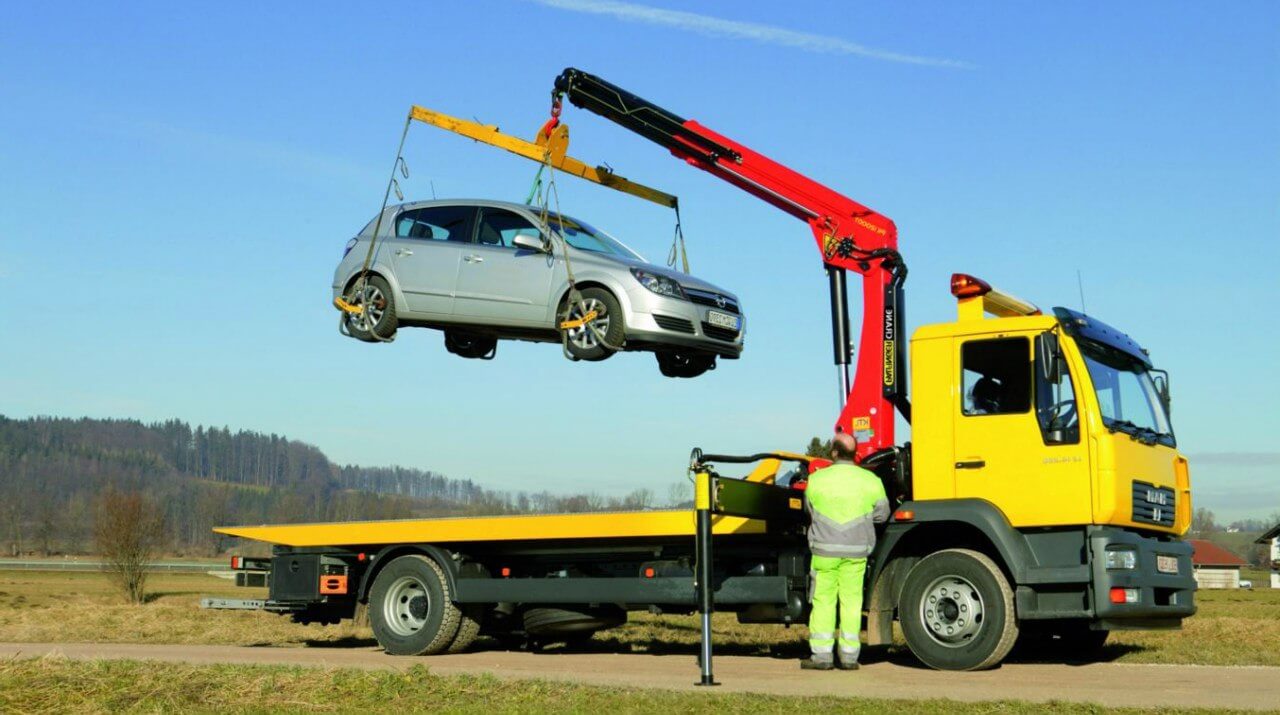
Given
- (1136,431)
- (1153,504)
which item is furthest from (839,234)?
(1153,504)

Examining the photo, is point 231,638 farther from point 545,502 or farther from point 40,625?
point 545,502

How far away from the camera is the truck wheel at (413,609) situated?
12.8m

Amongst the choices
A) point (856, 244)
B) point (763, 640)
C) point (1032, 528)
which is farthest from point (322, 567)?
point (1032, 528)

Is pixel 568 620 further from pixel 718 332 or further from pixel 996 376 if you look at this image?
pixel 996 376

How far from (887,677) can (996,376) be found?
103 inches

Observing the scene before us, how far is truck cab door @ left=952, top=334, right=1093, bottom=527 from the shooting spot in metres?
10.4

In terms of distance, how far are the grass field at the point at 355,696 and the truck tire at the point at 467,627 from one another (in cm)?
351

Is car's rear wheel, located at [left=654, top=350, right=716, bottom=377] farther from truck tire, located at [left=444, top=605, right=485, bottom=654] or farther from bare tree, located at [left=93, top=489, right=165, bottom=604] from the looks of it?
bare tree, located at [left=93, top=489, right=165, bottom=604]

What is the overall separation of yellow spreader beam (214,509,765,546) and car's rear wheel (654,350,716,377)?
2.08m

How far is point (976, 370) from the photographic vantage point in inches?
431

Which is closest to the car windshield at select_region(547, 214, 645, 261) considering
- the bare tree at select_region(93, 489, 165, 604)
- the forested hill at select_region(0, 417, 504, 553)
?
the bare tree at select_region(93, 489, 165, 604)

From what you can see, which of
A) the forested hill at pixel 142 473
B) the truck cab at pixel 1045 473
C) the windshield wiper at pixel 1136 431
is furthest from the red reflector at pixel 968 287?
the forested hill at pixel 142 473

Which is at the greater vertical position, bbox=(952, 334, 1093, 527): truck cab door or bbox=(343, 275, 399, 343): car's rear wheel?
bbox=(343, 275, 399, 343): car's rear wheel

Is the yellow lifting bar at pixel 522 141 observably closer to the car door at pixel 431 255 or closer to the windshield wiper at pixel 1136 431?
the car door at pixel 431 255
